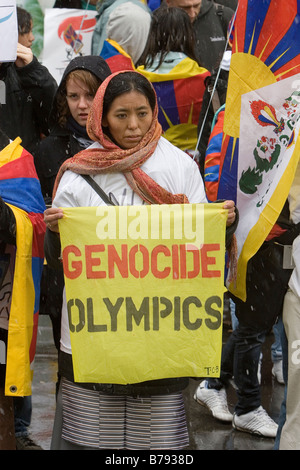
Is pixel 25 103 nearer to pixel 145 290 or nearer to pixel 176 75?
pixel 176 75

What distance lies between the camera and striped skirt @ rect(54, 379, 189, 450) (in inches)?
152

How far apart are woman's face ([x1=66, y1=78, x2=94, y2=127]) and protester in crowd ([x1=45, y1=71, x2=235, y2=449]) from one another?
2.00ft

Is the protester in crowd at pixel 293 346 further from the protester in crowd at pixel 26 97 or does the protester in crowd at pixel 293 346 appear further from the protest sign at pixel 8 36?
the protester in crowd at pixel 26 97

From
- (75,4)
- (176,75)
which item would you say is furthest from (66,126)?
(75,4)

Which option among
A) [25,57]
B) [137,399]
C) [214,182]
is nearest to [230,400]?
[214,182]

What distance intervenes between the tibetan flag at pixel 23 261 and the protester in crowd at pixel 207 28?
122 inches

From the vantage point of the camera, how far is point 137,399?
3.86m

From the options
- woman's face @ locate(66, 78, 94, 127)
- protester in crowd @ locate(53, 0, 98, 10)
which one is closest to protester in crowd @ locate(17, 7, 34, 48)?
woman's face @ locate(66, 78, 94, 127)

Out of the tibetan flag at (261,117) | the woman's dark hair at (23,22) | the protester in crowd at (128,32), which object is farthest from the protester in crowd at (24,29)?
the tibetan flag at (261,117)

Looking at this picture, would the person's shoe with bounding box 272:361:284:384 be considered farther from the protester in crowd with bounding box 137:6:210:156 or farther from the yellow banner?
the yellow banner

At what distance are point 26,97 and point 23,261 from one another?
161cm

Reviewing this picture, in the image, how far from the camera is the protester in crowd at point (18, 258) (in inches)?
162

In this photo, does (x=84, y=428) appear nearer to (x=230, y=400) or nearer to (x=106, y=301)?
(x=106, y=301)
